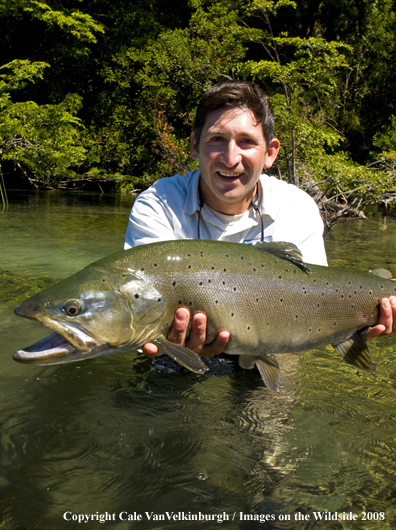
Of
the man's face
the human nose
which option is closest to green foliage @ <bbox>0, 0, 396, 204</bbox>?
the man's face

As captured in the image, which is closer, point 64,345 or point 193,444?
point 64,345

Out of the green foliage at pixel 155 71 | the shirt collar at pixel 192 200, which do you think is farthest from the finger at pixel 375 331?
the green foliage at pixel 155 71

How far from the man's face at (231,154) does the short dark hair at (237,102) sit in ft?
0.15

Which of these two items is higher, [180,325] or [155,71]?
[155,71]

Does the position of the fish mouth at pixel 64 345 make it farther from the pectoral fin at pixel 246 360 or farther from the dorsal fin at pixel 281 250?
the dorsal fin at pixel 281 250

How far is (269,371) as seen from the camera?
282 cm

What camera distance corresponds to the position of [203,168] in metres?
3.36

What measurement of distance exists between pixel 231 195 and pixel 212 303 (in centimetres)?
100

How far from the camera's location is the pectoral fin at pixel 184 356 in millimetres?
2338

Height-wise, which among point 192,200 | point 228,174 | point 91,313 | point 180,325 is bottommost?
point 180,325

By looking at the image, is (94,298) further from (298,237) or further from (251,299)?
(298,237)

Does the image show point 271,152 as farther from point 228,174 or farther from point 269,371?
point 269,371

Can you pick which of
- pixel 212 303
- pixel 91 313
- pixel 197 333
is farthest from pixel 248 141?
pixel 91 313

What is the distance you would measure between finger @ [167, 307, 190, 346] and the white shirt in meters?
1.05
